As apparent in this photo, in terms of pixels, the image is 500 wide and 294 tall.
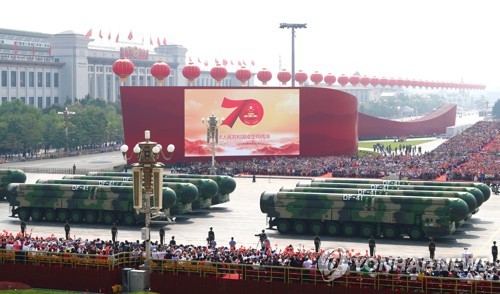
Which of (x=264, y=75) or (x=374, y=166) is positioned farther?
(x=264, y=75)

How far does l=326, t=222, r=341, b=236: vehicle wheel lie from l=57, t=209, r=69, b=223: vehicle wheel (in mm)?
17895

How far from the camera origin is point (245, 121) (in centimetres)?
9606

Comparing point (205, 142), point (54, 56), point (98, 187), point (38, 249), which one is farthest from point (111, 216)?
point (54, 56)

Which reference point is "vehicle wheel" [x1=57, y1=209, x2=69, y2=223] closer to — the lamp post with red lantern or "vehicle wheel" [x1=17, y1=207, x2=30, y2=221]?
"vehicle wheel" [x1=17, y1=207, x2=30, y2=221]

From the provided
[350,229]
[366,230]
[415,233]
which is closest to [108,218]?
[350,229]

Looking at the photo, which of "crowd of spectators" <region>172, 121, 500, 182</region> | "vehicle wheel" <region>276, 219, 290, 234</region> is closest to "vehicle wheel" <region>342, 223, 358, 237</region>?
"vehicle wheel" <region>276, 219, 290, 234</region>

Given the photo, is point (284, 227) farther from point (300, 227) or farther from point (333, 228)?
point (333, 228)

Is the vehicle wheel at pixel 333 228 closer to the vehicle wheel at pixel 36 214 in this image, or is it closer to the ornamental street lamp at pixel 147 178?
the ornamental street lamp at pixel 147 178

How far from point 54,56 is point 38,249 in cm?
13863

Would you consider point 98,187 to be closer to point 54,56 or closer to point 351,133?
point 351,133

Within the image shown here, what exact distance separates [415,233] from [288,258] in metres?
17.2

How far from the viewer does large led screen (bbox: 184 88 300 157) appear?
94812mm

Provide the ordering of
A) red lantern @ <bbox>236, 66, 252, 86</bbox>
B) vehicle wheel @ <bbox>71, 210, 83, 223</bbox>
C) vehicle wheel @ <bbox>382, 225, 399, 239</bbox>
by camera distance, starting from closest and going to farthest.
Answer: vehicle wheel @ <bbox>382, 225, 399, 239</bbox> < vehicle wheel @ <bbox>71, 210, 83, 223</bbox> < red lantern @ <bbox>236, 66, 252, 86</bbox>

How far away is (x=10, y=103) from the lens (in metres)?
131
